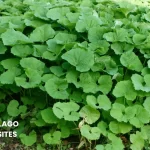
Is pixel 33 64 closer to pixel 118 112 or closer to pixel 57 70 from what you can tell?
pixel 57 70

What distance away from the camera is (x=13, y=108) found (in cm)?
279

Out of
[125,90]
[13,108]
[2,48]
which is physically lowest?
[13,108]

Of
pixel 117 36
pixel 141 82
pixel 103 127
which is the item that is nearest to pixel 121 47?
pixel 117 36

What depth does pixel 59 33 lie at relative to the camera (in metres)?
2.92

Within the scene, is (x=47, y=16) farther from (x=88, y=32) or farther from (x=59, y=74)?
(x=59, y=74)

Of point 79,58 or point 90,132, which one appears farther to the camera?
point 79,58

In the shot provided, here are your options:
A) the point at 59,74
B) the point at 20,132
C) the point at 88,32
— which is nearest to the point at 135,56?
the point at 88,32

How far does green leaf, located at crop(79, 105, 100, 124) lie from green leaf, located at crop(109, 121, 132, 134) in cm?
12

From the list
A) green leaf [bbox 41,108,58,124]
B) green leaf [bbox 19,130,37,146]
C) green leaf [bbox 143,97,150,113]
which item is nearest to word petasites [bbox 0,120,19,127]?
green leaf [bbox 19,130,37,146]

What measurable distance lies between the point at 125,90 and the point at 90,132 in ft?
1.41

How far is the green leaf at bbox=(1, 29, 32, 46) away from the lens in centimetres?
281

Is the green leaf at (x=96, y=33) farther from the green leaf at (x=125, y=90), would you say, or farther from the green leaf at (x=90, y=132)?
the green leaf at (x=90, y=132)

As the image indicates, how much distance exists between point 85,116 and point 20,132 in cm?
55

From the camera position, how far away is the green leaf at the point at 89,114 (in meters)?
2.56
